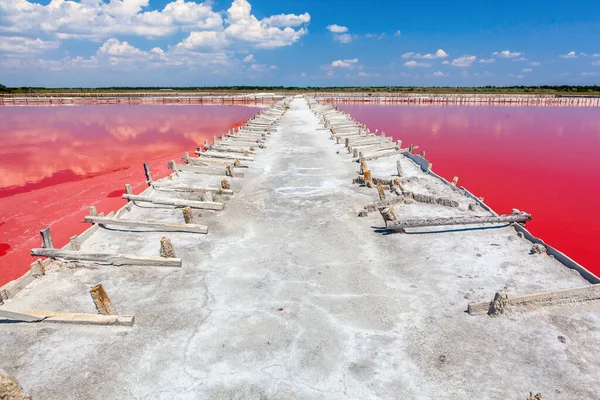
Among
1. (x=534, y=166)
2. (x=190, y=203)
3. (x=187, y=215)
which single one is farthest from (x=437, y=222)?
(x=534, y=166)

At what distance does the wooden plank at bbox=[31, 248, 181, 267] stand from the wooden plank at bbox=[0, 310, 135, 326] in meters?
1.85

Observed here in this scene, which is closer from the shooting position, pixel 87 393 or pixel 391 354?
pixel 87 393

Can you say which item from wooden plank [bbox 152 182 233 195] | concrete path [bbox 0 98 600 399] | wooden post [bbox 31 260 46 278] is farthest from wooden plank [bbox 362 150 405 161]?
wooden post [bbox 31 260 46 278]

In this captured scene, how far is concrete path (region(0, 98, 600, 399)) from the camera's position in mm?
5148

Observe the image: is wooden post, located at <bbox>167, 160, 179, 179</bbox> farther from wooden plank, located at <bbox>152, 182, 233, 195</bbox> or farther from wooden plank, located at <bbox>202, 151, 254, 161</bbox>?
wooden plank, located at <bbox>202, 151, 254, 161</bbox>

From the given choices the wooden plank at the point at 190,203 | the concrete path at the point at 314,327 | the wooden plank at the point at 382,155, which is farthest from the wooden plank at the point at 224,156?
the concrete path at the point at 314,327

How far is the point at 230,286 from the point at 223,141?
17860mm

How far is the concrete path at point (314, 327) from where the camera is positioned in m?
5.15

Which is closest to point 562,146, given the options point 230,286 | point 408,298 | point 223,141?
point 223,141

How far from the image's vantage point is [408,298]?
704 centimetres

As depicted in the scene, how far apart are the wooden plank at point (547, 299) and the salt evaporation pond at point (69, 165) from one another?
10.5m

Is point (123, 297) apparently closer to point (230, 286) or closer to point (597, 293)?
point (230, 286)

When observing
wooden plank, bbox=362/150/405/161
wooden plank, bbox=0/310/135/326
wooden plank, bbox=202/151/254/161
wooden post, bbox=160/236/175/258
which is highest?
wooden plank, bbox=362/150/405/161

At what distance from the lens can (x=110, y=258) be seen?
26.2 feet
